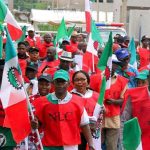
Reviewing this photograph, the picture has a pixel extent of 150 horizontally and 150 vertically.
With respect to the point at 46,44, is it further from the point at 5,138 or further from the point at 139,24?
the point at 5,138

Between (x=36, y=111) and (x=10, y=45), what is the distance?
2.52 ft

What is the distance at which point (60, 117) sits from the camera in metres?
6.47

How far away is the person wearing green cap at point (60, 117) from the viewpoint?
21.3 ft

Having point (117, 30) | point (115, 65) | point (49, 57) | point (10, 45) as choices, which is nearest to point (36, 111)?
point (10, 45)

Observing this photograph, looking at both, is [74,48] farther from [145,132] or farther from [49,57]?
[145,132]

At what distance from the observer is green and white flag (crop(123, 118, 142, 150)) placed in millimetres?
5964

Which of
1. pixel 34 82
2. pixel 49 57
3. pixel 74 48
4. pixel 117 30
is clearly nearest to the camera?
pixel 34 82

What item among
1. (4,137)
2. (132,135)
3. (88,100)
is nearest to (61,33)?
(88,100)

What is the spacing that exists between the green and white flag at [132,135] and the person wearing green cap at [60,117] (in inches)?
25.9

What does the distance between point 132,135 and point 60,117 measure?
0.85 m

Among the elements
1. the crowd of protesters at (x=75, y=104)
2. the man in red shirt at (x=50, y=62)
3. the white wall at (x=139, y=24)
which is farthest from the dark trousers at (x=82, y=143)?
the white wall at (x=139, y=24)

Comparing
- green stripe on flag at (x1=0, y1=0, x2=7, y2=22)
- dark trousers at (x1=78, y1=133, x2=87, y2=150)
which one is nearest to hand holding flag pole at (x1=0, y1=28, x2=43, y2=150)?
dark trousers at (x1=78, y1=133, x2=87, y2=150)

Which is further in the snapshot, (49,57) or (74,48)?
(74,48)

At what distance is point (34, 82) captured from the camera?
319 inches
